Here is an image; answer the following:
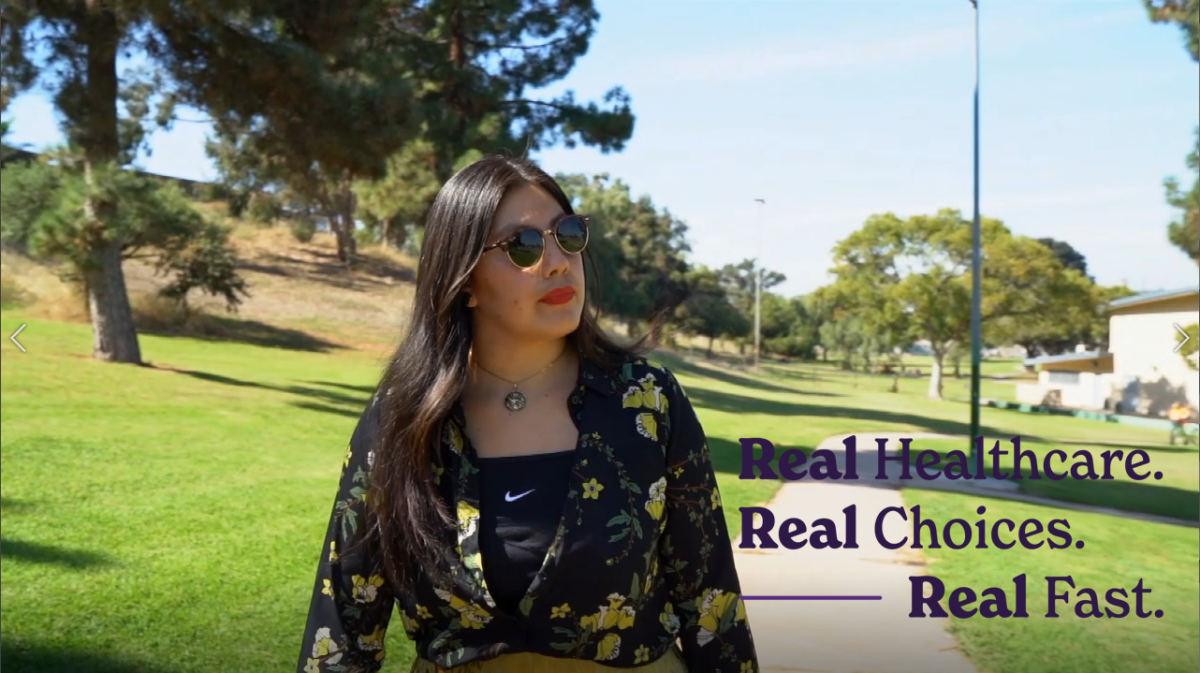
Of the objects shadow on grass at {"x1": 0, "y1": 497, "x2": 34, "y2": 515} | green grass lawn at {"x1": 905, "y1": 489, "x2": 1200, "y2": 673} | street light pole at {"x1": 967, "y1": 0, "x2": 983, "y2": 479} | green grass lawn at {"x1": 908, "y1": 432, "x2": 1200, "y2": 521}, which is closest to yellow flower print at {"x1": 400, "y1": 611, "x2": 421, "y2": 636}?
green grass lawn at {"x1": 905, "y1": 489, "x2": 1200, "y2": 673}

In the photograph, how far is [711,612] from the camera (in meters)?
1.70

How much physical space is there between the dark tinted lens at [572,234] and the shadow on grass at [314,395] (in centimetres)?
944

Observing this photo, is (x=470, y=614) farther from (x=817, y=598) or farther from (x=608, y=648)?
(x=817, y=598)

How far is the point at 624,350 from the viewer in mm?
1767

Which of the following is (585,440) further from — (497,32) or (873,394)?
(497,32)

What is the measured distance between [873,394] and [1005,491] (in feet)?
4.92

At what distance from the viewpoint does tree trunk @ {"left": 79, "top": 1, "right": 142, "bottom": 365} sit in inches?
383

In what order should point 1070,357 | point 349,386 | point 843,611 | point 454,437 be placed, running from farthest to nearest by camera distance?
1. point 349,386
2. point 1070,357
3. point 843,611
4. point 454,437

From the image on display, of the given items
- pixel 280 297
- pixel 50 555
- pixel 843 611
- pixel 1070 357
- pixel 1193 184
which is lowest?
pixel 843 611

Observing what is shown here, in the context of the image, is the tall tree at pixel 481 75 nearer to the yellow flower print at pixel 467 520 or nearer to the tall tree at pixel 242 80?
the tall tree at pixel 242 80

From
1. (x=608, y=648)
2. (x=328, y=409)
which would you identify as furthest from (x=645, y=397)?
Result: (x=328, y=409)

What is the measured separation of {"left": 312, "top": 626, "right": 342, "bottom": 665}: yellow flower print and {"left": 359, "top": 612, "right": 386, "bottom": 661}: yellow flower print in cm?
4

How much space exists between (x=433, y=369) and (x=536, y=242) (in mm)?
257

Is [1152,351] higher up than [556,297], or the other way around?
[556,297]
